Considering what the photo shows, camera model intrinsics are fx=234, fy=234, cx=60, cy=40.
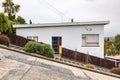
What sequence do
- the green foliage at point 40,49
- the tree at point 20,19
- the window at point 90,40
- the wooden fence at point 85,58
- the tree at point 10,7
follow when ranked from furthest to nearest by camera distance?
the tree at point 20,19, the tree at point 10,7, the window at point 90,40, the wooden fence at point 85,58, the green foliage at point 40,49

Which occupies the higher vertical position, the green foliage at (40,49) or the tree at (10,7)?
the tree at (10,7)

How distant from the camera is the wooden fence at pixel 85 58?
69.9ft

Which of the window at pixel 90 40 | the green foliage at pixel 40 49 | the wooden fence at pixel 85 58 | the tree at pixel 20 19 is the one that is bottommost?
the wooden fence at pixel 85 58

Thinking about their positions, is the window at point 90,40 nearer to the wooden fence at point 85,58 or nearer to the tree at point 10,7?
the wooden fence at point 85,58

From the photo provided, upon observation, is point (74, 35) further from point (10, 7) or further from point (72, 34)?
point (10, 7)

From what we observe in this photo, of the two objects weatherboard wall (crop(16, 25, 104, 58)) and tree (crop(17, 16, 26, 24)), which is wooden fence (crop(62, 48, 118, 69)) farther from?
tree (crop(17, 16, 26, 24))

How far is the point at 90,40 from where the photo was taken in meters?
23.7

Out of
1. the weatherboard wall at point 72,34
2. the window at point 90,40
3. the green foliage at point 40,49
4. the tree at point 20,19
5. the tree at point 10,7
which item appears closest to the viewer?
the green foliage at point 40,49

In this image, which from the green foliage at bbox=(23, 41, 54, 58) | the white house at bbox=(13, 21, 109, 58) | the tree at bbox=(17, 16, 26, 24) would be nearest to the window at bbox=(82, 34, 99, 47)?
the white house at bbox=(13, 21, 109, 58)

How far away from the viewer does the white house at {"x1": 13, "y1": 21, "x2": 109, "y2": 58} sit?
75.5 ft

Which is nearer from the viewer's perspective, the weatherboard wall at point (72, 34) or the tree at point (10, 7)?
the weatherboard wall at point (72, 34)

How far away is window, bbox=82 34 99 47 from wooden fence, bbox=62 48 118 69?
2320mm

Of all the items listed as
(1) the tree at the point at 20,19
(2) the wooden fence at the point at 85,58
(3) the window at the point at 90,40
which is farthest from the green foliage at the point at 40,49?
(1) the tree at the point at 20,19

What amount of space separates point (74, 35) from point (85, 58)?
125 inches
